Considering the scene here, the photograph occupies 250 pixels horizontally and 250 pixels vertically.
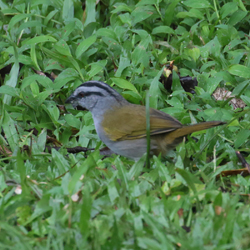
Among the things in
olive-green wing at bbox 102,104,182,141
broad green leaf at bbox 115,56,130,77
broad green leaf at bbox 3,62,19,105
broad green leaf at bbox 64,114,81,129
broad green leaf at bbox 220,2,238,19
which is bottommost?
broad green leaf at bbox 64,114,81,129

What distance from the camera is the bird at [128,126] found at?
4492 mm

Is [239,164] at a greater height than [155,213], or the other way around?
[155,213]

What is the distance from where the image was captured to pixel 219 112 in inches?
200

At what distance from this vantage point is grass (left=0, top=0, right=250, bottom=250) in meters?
3.19

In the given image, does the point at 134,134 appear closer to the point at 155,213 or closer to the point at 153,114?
the point at 153,114

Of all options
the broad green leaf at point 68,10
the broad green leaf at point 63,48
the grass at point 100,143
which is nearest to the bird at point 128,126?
the grass at point 100,143

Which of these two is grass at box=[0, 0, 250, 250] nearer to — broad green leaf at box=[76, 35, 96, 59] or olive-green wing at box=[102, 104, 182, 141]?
broad green leaf at box=[76, 35, 96, 59]

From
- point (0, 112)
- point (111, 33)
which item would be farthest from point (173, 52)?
point (0, 112)

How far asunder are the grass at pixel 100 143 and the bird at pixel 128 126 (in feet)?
0.65

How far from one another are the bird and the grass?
0.65ft

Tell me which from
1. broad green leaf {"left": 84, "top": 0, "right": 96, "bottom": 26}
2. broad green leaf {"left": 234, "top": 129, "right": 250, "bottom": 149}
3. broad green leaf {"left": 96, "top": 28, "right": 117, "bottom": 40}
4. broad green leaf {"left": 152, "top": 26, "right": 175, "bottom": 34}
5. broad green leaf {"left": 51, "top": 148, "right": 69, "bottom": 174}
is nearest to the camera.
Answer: broad green leaf {"left": 51, "top": 148, "right": 69, "bottom": 174}

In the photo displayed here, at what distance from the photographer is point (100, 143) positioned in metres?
5.27

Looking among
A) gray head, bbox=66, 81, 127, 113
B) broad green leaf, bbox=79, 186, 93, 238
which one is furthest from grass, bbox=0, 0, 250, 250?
gray head, bbox=66, 81, 127, 113

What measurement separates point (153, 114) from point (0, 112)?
209cm
